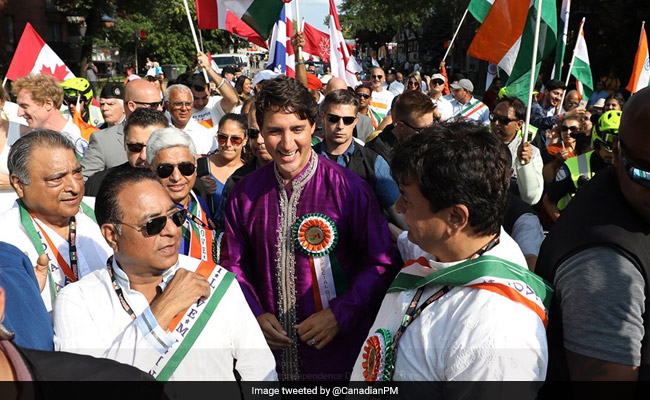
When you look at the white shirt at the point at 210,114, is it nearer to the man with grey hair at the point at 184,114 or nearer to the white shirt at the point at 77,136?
the man with grey hair at the point at 184,114

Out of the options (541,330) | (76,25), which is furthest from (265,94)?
(76,25)

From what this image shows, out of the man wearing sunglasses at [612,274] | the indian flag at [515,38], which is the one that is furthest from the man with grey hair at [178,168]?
the indian flag at [515,38]

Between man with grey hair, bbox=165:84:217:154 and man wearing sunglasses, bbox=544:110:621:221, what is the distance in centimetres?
352

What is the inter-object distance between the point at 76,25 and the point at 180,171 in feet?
174

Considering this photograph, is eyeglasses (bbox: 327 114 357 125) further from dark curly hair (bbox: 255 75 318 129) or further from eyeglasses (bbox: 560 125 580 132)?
eyeglasses (bbox: 560 125 580 132)

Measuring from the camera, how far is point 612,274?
5.00 ft

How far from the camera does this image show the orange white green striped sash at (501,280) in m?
1.58

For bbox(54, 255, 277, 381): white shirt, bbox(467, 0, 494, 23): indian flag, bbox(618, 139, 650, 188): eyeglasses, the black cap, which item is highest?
bbox(467, 0, 494, 23): indian flag

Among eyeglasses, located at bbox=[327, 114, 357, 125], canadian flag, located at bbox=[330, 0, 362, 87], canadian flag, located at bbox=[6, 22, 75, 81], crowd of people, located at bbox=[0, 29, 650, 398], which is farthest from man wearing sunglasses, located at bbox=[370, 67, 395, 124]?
crowd of people, located at bbox=[0, 29, 650, 398]

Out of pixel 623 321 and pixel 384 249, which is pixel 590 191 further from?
pixel 384 249

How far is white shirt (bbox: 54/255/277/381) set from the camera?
200 cm

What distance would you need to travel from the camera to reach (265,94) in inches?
104

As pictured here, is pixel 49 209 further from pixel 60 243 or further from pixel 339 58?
pixel 339 58

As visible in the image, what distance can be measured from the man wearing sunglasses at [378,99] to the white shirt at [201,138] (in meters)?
3.38
